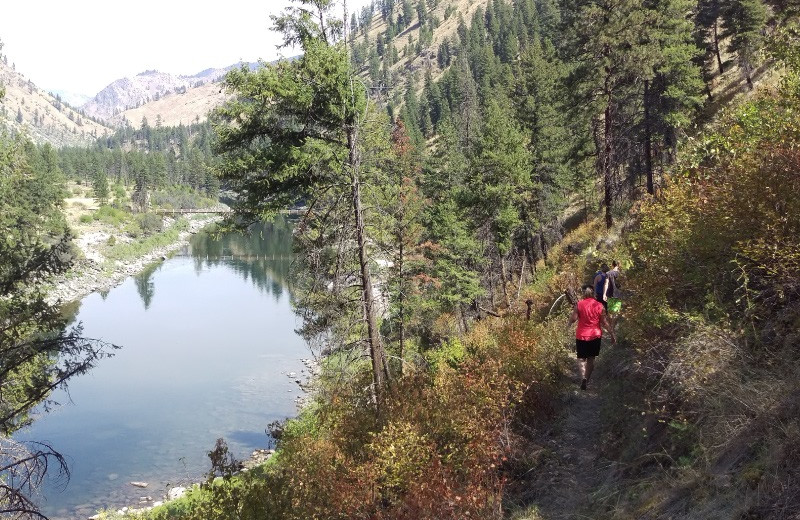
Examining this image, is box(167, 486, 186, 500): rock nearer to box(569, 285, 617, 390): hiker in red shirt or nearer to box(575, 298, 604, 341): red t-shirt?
box(569, 285, 617, 390): hiker in red shirt

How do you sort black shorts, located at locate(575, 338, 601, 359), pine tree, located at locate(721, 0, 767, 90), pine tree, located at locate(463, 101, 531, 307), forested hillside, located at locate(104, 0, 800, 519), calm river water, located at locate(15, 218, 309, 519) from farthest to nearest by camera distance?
pine tree, located at locate(721, 0, 767, 90), pine tree, located at locate(463, 101, 531, 307), calm river water, located at locate(15, 218, 309, 519), black shorts, located at locate(575, 338, 601, 359), forested hillside, located at locate(104, 0, 800, 519)

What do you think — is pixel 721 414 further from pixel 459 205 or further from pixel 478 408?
pixel 459 205

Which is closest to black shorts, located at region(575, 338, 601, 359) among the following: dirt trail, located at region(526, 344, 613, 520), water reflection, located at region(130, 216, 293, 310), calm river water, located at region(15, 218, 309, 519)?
dirt trail, located at region(526, 344, 613, 520)

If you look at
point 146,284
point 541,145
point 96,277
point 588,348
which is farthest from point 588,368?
point 96,277

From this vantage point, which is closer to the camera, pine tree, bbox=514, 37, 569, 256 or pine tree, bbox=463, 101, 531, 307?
pine tree, bbox=463, 101, 531, 307

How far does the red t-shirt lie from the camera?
9555mm

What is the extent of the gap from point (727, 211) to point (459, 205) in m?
23.3

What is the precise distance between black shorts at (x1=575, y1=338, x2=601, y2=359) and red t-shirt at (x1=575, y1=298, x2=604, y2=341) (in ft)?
0.24

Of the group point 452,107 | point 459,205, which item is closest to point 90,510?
point 459,205

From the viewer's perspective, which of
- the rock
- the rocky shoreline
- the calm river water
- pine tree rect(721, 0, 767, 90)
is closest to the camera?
the rock

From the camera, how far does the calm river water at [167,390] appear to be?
2527 centimetres

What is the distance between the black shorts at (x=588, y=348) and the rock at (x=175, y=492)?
62.1ft

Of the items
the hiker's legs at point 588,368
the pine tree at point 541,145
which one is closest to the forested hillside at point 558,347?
the hiker's legs at point 588,368

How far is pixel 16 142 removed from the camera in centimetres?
1259
